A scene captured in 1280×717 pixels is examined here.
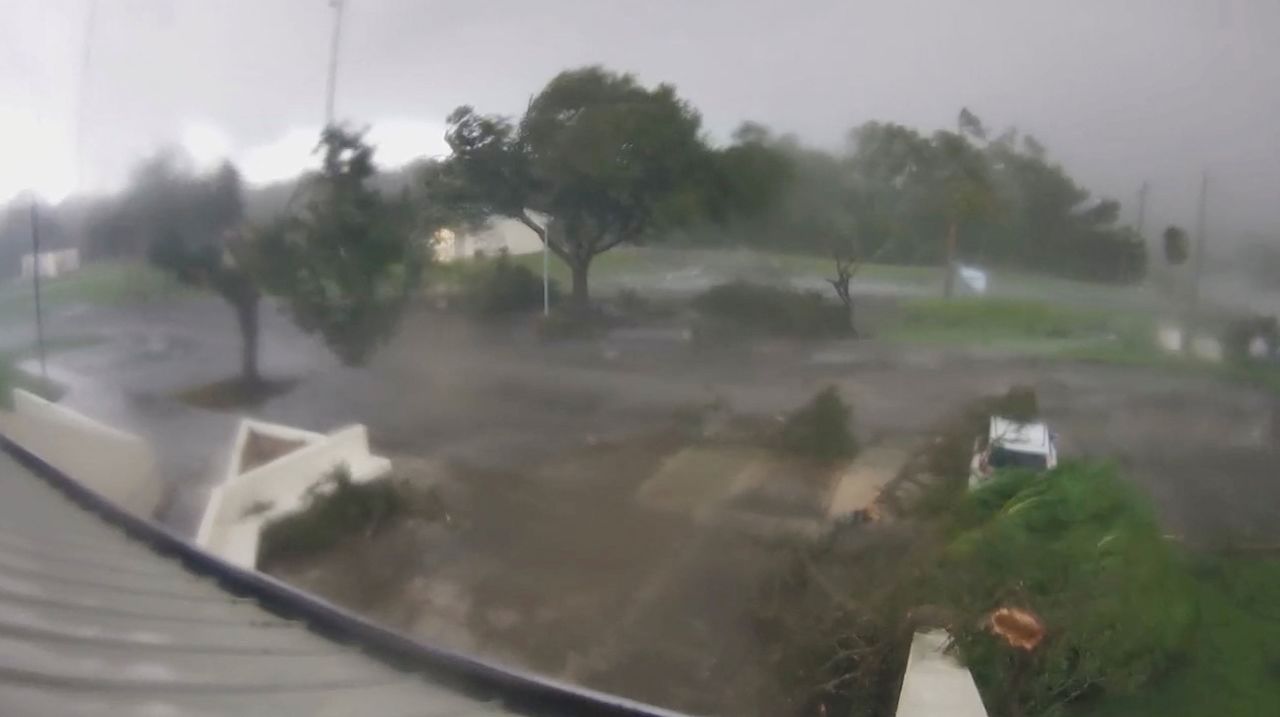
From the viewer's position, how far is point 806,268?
85 centimetres

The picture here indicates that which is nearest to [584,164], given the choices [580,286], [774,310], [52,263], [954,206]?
[580,286]

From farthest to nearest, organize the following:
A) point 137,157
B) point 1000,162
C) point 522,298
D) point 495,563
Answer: point 137,157 < point 495,563 < point 522,298 < point 1000,162

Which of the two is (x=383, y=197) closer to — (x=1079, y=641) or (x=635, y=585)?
(x=635, y=585)

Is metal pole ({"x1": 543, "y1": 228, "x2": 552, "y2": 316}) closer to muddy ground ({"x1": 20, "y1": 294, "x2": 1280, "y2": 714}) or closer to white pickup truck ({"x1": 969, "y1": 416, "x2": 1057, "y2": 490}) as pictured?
muddy ground ({"x1": 20, "y1": 294, "x2": 1280, "y2": 714})

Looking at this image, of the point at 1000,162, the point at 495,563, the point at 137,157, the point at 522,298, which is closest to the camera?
the point at 1000,162

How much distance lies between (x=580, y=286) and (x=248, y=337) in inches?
18.0

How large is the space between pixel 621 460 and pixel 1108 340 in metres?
0.46

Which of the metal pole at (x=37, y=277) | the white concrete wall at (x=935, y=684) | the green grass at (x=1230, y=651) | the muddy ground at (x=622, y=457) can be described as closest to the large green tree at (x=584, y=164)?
the muddy ground at (x=622, y=457)

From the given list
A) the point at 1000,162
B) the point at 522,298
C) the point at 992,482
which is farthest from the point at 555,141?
the point at 992,482

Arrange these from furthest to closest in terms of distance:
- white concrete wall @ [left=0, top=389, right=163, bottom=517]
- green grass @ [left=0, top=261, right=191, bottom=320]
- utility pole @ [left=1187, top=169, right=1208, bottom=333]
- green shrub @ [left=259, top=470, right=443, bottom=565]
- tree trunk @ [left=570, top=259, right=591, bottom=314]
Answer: white concrete wall @ [left=0, top=389, right=163, bottom=517] → green grass @ [left=0, top=261, right=191, bottom=320] → green shrub @ [left=259, top=470, right=443, bottom=565] → tree trunk @ [left=570, top=259, right=591, bottom=314] → utility pole @ [left=1187, top=169, right=1208, bottom=333]

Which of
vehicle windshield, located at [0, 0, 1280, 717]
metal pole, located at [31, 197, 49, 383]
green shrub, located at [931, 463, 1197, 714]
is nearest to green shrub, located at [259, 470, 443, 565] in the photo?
vehicle windshield, located at [0, 0, 1280, 717]

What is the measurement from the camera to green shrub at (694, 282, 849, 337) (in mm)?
861

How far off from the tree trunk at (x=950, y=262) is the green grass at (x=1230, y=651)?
1.16 ft

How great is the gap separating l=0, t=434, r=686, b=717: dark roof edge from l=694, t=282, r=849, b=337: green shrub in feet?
1.22
